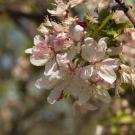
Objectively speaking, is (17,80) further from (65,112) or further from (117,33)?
(117,33)

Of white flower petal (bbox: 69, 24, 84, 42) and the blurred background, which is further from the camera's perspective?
the blurred background

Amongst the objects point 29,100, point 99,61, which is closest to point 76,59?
point 99,61

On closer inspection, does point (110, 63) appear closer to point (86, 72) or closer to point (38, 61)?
point (86, 72)

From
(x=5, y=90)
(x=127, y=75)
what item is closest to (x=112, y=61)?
(x=127, y=75)

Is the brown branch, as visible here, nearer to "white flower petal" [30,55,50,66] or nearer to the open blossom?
the open blossom


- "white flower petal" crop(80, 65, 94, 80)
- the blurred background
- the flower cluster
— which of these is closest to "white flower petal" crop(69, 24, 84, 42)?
the flower cluster

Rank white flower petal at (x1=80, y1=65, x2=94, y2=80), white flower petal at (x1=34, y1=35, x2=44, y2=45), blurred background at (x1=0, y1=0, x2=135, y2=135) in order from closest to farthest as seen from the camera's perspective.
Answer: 1. white flower petal at (x1=80, y1=65, x2=94, y2=80)
2. white flower petal at (x1=34, y1=35, x2=44, y2=45)
3. blurred background at (x1=0, y1=0, x2=135, y2=135)
